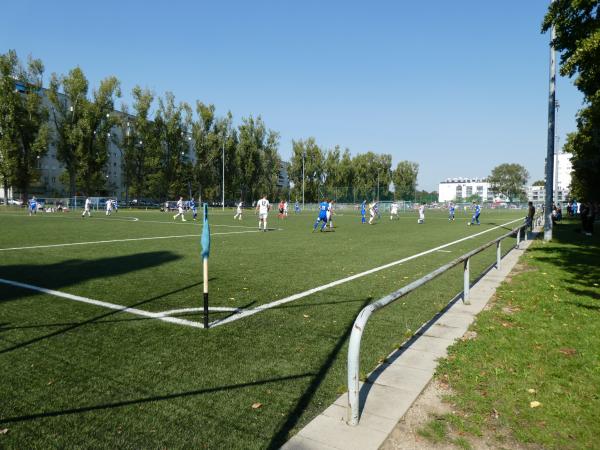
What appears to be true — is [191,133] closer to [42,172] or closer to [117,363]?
[42,172]

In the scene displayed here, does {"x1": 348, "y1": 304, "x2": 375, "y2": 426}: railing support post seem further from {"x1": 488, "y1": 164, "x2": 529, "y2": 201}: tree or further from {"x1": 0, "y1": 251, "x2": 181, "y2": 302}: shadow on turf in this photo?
{"x1": 488, "y1": 164, "x2": 529, "y2": 201}: tree

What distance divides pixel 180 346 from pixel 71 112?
220 feet

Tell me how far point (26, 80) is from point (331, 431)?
6816cm

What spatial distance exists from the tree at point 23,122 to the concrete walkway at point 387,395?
6247 centimetres

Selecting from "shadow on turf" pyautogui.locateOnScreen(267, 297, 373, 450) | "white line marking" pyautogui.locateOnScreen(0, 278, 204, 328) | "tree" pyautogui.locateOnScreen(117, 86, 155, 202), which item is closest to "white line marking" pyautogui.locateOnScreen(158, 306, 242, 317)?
"white line marking" pyautogui.locateOnScreen(0, 278, 204, 328)

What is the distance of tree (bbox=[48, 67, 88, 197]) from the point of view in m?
59.8

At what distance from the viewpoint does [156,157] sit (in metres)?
70.3

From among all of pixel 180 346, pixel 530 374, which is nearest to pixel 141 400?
pixel 180 346

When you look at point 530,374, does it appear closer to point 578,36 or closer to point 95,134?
point 578,36

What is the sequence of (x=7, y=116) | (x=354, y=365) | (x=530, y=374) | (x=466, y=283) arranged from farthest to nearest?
(x=7, y=116) < (x=466, y=283) < (x=530, y=374) < (x=354, y=365)

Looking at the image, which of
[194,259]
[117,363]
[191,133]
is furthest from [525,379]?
[191,133]

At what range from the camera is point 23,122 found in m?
54.3

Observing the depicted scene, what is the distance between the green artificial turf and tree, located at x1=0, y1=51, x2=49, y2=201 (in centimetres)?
A: 6251

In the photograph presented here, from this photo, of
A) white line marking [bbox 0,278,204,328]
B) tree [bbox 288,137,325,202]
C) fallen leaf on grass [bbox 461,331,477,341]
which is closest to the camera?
fallen leaf on grass [bbox 461,331,477,341]
